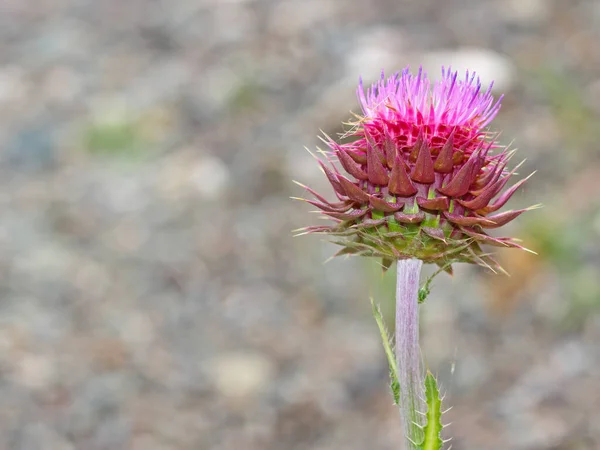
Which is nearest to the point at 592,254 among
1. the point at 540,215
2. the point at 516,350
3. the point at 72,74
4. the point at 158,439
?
the point at 540,215

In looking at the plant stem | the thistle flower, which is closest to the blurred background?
the plant stem

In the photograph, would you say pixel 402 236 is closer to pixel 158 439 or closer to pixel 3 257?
pixel 158 439

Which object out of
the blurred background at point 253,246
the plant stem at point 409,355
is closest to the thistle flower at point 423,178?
the plant stem at point 409,355

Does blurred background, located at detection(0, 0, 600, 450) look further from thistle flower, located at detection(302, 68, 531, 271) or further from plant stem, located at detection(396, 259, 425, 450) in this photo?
thistle flower, located at detection(302, 68, 531, 271)

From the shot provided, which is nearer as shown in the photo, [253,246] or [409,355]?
[409,355]

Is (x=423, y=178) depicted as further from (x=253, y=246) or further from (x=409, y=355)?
(x=253, y=246)

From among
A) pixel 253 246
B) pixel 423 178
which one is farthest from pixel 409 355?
pixel 253 246

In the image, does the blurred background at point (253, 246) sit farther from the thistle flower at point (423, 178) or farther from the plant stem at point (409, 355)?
the thistle flower at point (423, 178)
